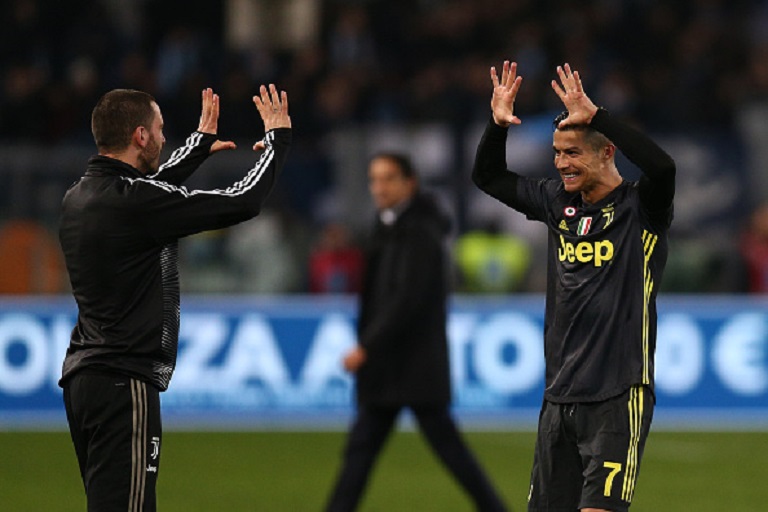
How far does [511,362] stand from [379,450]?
612 centimetres

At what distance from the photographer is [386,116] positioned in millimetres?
19109

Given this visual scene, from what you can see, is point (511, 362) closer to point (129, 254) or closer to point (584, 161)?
point (584, 161)

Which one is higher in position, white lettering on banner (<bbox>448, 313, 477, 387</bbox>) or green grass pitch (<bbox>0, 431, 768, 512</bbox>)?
white lettering on banner (<bbox>448, 313, 477, 387</bbox>)

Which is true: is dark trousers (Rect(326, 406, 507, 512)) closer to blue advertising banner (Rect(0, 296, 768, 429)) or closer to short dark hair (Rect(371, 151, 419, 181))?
short dark hair (Rect(371, 151, 419, 181))

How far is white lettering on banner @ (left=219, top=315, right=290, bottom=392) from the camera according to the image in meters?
14.7

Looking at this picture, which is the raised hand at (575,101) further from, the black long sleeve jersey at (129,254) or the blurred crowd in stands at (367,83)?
the blurred crowd in stands at (367,83)

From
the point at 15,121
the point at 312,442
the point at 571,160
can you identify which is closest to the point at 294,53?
the point at 15,121

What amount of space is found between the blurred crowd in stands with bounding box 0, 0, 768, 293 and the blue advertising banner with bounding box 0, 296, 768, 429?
0.74 m

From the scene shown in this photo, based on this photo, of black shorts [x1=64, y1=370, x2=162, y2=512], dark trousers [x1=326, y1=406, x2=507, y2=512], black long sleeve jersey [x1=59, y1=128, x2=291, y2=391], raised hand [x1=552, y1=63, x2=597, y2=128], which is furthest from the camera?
dark trousers [x1=326, y1=406, x2=507, y2=512]

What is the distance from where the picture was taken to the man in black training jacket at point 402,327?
29.8ft

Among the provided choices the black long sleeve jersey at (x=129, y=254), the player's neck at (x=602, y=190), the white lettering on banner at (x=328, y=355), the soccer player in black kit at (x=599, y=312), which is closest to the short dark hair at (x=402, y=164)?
the soccer player in black kit at (x=599, y=312)

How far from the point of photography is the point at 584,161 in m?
6.41

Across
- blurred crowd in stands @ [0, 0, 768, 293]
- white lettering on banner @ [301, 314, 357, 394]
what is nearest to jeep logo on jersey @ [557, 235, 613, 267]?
white lettering on banner @ [301, 314, 357, 394]

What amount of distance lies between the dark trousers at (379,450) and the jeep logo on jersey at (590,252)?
2.69 meters
